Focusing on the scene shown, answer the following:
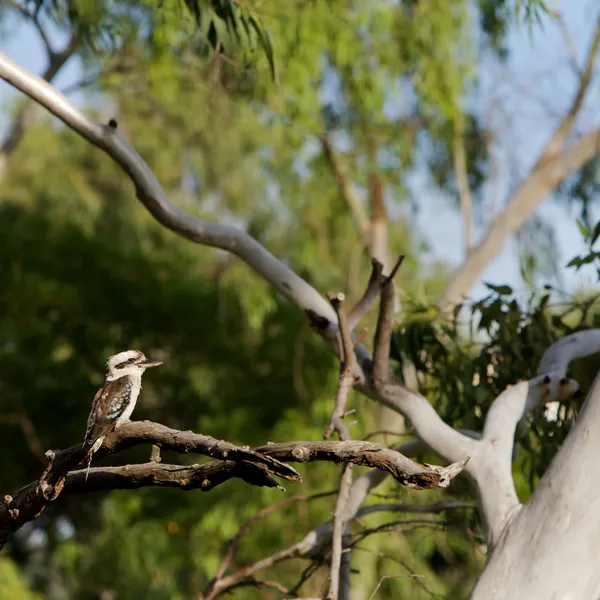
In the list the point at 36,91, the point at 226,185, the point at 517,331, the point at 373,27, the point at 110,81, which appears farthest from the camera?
the point at 226,185

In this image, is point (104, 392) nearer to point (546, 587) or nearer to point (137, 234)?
point (546, 587)

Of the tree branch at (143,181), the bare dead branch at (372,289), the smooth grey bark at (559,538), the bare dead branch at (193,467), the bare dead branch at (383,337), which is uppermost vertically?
the tree branch at (143,181)

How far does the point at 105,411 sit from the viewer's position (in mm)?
3836

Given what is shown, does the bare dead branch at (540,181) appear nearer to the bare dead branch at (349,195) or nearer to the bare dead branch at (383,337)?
the bare dead branch at (349,195)

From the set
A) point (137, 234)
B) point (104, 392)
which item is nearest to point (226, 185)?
point (137, 234)

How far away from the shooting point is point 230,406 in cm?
1484

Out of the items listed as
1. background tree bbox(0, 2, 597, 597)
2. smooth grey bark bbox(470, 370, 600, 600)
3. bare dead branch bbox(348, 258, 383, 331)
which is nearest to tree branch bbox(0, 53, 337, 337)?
bare dead branch bbox(348, 258, 383, 331)

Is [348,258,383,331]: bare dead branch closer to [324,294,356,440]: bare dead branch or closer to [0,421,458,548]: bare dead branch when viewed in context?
[324,294,356,440]: bare dead branch

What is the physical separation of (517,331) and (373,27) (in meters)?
5.72

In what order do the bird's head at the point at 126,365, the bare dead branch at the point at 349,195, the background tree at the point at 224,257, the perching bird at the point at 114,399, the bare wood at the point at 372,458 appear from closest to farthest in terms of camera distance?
the bare wood at the point at 372,458, the perching bird at the point at 114,399, the bird's head at the point at 126,365, the background tree at the point at 224,257, the bare dead branch at the point at 349,195

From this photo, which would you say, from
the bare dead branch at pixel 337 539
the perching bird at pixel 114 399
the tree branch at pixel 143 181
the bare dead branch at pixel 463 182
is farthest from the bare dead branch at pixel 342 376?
the bare dead branch at pixel 463 182

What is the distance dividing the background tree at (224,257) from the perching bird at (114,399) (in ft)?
14.6

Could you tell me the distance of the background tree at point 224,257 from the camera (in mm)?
10852

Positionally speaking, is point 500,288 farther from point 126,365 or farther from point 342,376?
point 126,365
